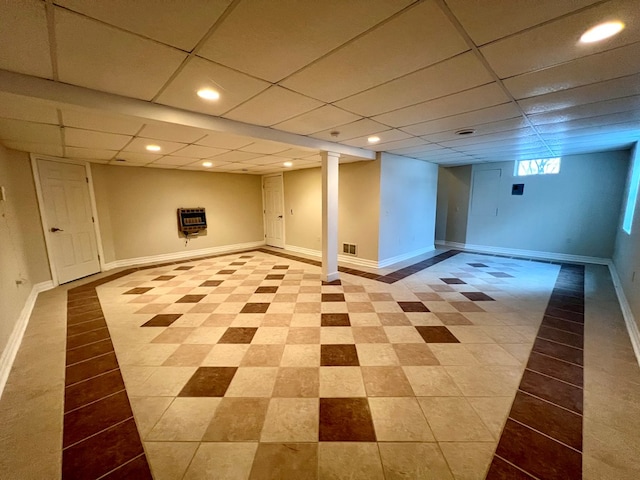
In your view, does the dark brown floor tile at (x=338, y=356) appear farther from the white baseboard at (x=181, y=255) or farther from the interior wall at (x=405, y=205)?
the white baseboard at (x=181, y=255)

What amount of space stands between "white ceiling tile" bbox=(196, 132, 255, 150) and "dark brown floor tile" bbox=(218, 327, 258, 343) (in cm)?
226

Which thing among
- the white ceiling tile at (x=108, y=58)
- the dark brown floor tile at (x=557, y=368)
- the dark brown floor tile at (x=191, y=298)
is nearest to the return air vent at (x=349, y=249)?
the dark brown floor tile at (x=191, y=298)

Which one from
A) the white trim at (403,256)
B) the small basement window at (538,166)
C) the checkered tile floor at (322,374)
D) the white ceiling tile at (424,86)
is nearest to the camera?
the checkered tile floor at (322,374)

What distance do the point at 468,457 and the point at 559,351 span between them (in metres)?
1.77

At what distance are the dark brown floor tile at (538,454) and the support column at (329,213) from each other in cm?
310

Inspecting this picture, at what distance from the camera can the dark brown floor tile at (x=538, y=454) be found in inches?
51.4

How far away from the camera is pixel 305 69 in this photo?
1742 millimetres

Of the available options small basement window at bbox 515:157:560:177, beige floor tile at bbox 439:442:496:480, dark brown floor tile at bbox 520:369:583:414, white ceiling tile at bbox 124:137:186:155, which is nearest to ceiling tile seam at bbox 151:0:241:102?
white ceiling tile at bbox 124:137:186:155

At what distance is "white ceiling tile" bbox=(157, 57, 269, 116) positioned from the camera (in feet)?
5.69

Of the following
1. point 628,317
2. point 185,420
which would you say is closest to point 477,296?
point 628,317

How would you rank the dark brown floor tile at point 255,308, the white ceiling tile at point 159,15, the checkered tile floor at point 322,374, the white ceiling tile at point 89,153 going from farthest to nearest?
the white ceiling tile at point 89,153 → the dark brown floor tile at point 255,308 → the checkered tile floor at point 322,374 → the white ceiling tile at point 159,15

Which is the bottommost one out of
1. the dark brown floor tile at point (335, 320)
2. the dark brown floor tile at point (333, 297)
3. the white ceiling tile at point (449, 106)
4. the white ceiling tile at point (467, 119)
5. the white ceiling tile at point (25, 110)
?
the dark brown floor tile at point (335, 320)

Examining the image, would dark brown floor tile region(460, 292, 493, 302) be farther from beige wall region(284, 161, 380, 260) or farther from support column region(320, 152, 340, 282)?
support column region(320, 152, 340, 282)

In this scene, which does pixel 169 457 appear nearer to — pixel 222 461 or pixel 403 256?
pixel 222 461
